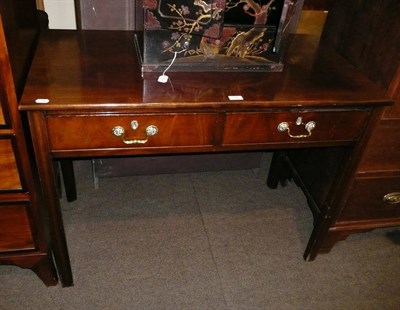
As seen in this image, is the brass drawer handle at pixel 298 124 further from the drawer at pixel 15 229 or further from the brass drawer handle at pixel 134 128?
the drawer at pixel 15 229

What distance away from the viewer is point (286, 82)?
1.13 meters

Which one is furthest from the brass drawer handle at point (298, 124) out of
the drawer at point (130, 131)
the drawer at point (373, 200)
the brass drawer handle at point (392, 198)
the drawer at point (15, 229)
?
the drawer at point (15, 229)

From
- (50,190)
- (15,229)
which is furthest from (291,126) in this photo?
(15,229)

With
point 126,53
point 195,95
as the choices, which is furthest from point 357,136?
point 126,53

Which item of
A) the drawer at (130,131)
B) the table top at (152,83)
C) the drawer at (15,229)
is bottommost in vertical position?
the drawer at (15,229)

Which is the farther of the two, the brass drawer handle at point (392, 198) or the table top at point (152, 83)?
the brass drawer handle at point (392, 198)

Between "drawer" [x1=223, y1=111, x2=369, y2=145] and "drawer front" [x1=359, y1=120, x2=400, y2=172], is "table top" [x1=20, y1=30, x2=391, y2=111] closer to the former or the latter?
"drawer" [x1=223, y1=111, x2=369, y2=145]

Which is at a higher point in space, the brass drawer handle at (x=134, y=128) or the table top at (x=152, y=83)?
the table top at (x=152, y=83)

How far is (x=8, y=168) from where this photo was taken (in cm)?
100

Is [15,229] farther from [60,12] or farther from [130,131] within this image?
[60,12]

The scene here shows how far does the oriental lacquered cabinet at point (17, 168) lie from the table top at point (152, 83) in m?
0.04

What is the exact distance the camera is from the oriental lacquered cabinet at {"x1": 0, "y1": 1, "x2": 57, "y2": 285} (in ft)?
2.88

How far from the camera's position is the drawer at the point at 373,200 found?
1363 mm

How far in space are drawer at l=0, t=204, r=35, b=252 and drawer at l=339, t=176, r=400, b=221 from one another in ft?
3.66
